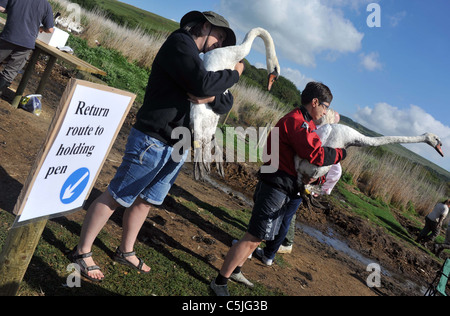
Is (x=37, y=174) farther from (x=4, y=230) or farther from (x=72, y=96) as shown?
(x=4, y=230)

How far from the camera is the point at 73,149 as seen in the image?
90.2 inches

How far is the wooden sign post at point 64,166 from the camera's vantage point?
80.7 inches

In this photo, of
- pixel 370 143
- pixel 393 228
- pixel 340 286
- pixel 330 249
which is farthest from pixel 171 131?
pixel 393 228

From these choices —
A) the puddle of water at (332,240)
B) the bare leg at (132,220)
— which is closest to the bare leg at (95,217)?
the bare leg at (132,220)

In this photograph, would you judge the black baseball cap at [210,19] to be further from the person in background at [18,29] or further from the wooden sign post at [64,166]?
the person in background at [18,29]

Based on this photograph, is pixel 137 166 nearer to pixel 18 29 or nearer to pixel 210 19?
pixel 210 19

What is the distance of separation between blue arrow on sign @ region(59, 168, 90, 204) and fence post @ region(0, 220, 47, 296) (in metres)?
0.21

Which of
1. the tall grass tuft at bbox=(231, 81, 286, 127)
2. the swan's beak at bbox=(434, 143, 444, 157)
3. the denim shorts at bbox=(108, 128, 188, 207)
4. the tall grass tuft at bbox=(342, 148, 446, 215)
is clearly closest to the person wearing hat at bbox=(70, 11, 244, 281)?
the denim shorts at bbox=(108, 128, 188, 207)

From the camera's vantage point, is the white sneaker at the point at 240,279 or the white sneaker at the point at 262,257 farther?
the white sneaker at the point at 262,257

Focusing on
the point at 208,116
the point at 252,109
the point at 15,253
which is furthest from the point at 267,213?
the point at 252,109

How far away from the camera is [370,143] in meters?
3.63

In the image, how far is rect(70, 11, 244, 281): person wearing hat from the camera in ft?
8.85

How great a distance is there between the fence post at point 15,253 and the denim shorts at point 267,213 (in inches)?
70.5

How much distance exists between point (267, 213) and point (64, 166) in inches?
71.2
